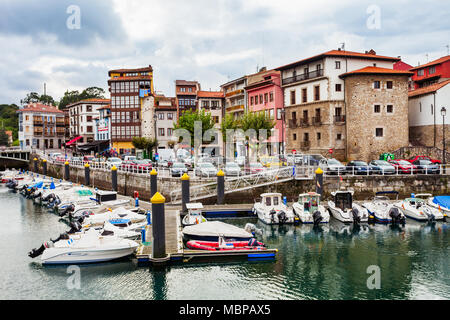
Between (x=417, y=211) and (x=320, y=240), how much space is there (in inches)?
413

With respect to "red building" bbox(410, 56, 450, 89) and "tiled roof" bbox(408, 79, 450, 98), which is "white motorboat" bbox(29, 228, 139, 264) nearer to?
"tiled roof" bbox(408, 79, 450, 98)

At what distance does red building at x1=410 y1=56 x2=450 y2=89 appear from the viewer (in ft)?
185

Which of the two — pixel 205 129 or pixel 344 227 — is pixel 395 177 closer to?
pixel 344 227

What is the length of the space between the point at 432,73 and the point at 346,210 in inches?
1554

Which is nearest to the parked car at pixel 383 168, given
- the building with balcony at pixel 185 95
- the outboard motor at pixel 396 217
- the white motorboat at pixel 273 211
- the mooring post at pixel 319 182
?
the mooring post at pixel 319 182

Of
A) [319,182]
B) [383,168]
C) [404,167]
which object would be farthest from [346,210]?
[404,167]

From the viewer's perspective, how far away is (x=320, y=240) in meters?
27.0

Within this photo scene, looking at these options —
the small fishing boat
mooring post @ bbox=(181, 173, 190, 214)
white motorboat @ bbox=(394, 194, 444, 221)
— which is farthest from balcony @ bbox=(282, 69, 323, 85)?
the small fishing boat

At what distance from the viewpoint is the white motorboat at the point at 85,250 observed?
22016 mm

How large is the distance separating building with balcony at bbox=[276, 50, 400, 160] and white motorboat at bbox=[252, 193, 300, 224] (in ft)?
71.0

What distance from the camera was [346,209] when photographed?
3200 cm

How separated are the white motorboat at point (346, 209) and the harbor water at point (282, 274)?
10.9 ft

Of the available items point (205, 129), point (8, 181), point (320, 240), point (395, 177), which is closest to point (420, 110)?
point (395, 177)

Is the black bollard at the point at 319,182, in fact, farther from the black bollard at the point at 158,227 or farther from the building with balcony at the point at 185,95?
the building with balcony at the point at 185,95
